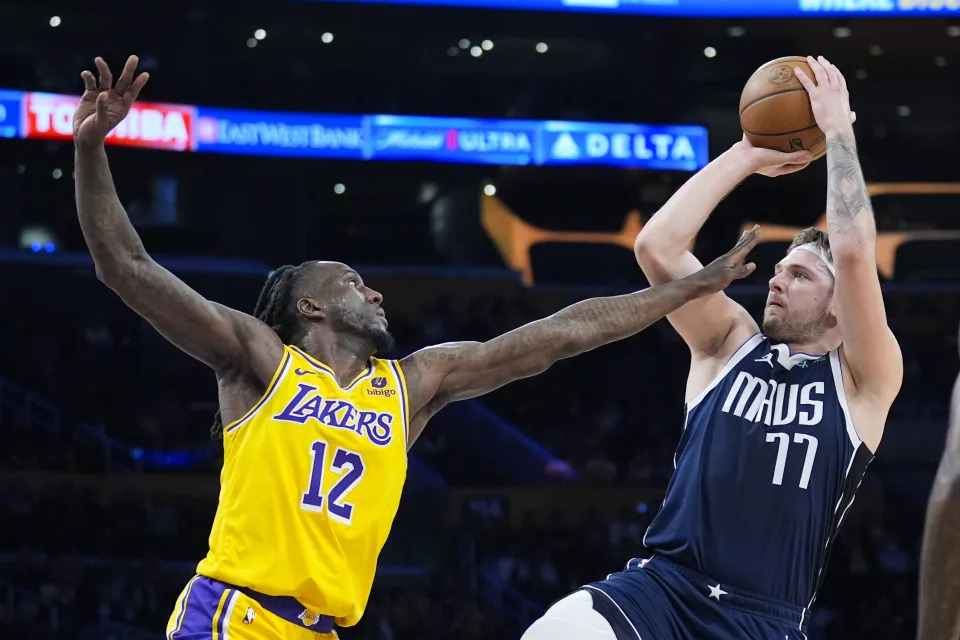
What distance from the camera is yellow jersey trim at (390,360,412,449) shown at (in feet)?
13.1

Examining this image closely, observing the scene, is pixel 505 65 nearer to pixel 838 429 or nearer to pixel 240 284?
pixel 240 284

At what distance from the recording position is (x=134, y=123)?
50.3 ft

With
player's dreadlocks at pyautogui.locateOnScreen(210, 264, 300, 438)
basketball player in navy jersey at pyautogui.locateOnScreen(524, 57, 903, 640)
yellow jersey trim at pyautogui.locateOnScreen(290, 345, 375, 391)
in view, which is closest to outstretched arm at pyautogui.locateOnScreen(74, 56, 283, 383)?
yellow jersey trim at pyautogui.locateOnScreen(290, 345, 375, 391)

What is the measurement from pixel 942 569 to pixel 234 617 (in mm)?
2050

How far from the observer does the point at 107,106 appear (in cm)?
357

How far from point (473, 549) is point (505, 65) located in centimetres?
852

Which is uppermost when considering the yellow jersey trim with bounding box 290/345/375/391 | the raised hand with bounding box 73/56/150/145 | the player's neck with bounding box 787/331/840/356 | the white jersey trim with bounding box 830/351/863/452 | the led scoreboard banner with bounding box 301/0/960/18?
the led scoreboard banner with bounding box 301/0/960/18

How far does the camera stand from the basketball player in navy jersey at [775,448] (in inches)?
147

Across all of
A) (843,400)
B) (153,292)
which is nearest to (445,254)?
(843,400)

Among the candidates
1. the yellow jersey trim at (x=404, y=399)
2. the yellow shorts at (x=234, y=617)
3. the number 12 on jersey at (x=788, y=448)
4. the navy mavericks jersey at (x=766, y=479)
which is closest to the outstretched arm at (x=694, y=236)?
the navy mavericks jersey at (x=766, y=479)

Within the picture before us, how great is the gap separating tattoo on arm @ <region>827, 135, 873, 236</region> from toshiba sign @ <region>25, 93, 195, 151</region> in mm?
12364

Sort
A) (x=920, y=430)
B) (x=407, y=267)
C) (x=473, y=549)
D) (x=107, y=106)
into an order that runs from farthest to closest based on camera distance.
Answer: (x=407, y=267) → (x=920, y=430) → (x=473, y=549) → (x=107, y=106)

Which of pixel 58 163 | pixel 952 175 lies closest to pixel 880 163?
pixel 952 175

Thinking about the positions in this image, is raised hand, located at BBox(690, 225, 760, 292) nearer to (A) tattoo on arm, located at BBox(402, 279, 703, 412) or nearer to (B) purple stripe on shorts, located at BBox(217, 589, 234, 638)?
(A) tattoo on arm, located at BBox(402, 279, 703, 412)
